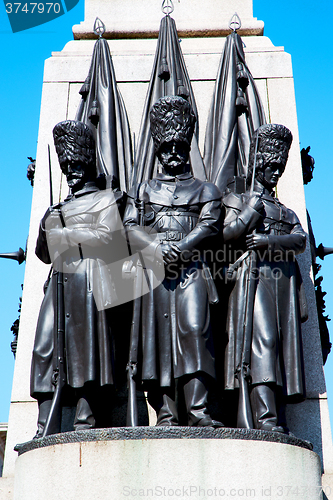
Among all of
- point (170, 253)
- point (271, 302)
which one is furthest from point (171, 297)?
point (271, 302)

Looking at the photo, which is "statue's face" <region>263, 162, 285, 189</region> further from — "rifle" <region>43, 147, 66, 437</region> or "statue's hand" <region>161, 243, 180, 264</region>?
"rifle" <region>43, 147, 66, 437</region>

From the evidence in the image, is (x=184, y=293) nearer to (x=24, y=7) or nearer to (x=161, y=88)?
(x=161, y=88)

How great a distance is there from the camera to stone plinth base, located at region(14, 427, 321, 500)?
6.46 m

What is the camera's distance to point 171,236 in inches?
→ 305

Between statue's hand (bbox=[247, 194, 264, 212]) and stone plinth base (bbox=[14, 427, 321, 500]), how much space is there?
95.4 inches

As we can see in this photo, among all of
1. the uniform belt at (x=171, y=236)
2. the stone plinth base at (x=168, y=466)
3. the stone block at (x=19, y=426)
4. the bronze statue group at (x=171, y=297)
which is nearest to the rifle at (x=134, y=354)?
the bronze statue group at (x=171, y=297)

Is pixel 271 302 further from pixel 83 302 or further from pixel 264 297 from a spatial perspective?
pixel 83 302

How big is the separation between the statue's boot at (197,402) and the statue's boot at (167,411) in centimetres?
18

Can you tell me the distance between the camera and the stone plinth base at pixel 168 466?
646cm

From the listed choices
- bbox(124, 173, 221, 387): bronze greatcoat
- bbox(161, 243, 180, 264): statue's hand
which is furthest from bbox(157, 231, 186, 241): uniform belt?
bbox(161, 243, 180, 264): statue's hand

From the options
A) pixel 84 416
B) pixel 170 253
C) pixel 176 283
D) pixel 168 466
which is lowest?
pixel 168 466

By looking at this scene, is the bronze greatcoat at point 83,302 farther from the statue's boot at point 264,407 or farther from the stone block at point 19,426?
the statue's boot at point 264,407

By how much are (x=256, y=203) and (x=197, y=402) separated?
224 cm

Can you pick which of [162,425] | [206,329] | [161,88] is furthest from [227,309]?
[161,88]
